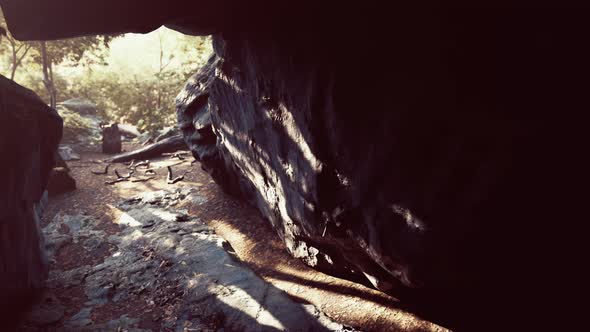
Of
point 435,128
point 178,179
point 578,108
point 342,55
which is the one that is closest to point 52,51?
point 178,179

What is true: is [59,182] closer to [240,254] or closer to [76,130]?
[240,254]

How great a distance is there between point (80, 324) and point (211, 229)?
11.8 ft

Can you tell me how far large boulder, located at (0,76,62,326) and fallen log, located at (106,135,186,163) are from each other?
361 inches

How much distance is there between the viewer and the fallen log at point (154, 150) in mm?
15194

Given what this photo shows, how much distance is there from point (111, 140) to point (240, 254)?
494 inches

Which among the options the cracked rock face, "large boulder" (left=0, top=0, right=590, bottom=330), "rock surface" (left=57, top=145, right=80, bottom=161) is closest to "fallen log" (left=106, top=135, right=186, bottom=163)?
"rock surface" (left=57, top=145, right=80, bottom=161)

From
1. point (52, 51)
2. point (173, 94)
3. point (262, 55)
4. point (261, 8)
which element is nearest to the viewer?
point (261, 8)

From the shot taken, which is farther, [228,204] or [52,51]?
[52,51]

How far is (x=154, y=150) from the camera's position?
1540 cm

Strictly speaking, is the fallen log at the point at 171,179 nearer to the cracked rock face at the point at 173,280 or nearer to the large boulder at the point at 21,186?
the cracked rock face at the point at 173,280

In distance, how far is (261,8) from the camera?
4781mm

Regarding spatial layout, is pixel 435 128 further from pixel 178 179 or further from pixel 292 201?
pixel 178 179

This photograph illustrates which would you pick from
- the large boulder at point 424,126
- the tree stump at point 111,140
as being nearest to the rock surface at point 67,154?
the tree stump at point 111,140

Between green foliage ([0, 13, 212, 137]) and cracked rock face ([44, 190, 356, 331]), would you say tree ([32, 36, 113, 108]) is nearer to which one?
green foliage ([0, 13, 212, 137])
